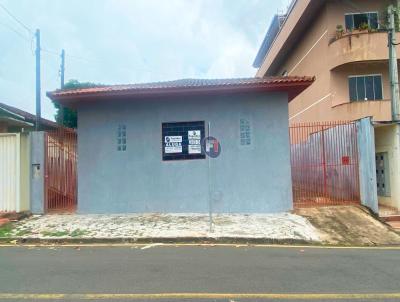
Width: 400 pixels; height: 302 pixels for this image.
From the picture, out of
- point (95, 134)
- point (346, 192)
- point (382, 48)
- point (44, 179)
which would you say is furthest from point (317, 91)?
point (44, 179)

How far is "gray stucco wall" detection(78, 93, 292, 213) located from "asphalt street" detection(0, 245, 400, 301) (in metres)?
4.21

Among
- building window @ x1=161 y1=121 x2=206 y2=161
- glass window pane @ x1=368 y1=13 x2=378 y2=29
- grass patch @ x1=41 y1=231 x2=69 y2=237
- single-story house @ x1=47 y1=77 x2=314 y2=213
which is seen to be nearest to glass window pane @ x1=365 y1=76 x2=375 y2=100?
glass window pane @ x1=368 y1=13 x2=378 y2=29

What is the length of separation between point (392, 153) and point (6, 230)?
37.9 feet

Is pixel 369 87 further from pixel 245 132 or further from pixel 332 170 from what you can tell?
pixel 245 132

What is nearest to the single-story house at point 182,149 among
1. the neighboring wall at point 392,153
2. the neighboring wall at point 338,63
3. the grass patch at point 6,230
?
the grass patch at point 6,230

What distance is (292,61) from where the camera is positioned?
28.9 metres

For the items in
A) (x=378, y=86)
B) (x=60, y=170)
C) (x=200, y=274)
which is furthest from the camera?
(x=378, y=86)

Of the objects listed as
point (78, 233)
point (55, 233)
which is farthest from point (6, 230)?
point (78, 233)

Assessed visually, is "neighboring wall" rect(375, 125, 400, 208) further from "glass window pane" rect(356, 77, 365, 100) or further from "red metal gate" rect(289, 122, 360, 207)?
"glass window pane" rect(356, 77, 365, 100)

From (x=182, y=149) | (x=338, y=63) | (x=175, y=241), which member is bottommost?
(x=175, y=241)

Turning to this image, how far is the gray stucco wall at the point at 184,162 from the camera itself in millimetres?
12977

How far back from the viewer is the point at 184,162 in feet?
43.2

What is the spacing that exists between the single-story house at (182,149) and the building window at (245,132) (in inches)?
1.3

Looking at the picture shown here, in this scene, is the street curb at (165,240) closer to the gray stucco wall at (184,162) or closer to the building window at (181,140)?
the gray stucco wall at (184,162)
